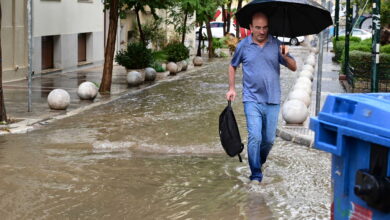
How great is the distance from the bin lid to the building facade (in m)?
18.8

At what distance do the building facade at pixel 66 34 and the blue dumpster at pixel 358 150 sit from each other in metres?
18.8

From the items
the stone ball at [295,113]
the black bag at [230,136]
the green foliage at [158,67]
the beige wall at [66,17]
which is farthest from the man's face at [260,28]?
the green foliage at [158,67]

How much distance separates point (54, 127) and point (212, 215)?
632 centimetres

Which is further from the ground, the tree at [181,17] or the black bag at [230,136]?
the tree at [181,17]

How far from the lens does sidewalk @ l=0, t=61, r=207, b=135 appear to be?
13266mm

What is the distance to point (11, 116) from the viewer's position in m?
13.8

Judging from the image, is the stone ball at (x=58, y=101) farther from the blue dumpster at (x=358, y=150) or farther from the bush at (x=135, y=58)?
the blue dumpster at (x=358, y=150)

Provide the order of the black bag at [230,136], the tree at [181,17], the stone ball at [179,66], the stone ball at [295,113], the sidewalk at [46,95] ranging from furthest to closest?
the tree at [181,17], the stone ball at [179,66], the sidewalk at [46,95], the stone ball at [295,113], the black bag at [230,136]

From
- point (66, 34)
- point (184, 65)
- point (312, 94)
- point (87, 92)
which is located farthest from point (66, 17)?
point (312, 94)

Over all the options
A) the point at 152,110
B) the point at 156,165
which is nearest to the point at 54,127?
the point at 152,110

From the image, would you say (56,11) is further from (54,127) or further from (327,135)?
(327,135)

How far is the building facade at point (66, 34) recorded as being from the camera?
23422 millimetres

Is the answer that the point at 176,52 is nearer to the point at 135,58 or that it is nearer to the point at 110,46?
the point at 135,58

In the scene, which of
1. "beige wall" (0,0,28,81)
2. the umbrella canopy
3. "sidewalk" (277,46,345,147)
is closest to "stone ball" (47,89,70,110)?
"sidewalk" (277,46,345,147)
